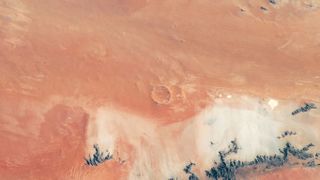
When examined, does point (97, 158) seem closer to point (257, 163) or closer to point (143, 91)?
point (143, 91)

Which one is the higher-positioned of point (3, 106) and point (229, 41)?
point (229, 41)

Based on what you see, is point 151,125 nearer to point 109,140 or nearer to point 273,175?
point 109,140

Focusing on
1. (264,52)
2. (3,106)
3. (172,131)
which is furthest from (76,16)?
(264,52)

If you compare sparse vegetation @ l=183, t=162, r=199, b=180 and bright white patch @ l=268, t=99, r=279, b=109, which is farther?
bright white patch @ l=268, t=99, r=279, b=109

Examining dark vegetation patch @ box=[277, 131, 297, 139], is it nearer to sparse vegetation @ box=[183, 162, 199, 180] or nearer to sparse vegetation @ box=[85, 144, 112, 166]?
sparse vegetation @ box=[183, 162, 199, 180]

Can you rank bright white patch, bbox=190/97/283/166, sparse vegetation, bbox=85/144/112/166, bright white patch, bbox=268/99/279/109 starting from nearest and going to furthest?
sparse vegetation, bbox=85/144/112/166
bright white patch, bbox=190/97/283/166
bright white patch, bbox=268/99/279/109

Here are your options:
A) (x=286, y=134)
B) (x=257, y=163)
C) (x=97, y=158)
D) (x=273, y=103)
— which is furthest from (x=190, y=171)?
(x=273, y=103)

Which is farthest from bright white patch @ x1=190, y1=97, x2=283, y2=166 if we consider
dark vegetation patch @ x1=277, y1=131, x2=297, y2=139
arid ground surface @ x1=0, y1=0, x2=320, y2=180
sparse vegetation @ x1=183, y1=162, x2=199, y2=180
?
sparse vegetation @ x1=183, y1=162, x2=199, y2=180

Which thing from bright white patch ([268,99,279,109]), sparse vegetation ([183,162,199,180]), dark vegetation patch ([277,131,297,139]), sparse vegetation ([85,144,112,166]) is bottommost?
sparse vegetation ([183,162,199,180])

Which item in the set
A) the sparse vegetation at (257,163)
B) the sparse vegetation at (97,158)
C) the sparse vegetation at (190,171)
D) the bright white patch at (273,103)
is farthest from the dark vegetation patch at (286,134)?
the sparse vegetation at (97,158)
